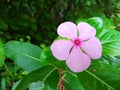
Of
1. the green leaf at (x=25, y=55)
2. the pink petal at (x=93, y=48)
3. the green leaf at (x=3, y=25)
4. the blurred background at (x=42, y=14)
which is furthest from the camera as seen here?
the blurred background at (x=42, y=14)

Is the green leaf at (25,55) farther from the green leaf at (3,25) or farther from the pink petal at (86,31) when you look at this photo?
the green leaf at (3,25)

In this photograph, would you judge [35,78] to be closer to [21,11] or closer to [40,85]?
[40,85]

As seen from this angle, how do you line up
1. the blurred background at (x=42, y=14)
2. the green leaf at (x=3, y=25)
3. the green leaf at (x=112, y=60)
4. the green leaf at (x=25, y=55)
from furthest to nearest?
the blurred background at (x=42, y=14) < the green leaf at (x=3, y=25) < the green leaf at (x=25, y=55) < the green leaf at (x=112, y=60)

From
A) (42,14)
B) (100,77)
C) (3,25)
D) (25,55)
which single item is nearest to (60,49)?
(100,77)

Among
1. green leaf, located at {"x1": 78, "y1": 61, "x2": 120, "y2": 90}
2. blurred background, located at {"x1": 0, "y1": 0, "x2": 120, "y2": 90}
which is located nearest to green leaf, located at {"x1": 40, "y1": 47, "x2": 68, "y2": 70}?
green leaf, located at {"x1": 78, "y1": 61, "x2": 120, "y2": 90}

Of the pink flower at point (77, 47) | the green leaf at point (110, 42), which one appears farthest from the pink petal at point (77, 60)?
the green leaf at point (110, 42)

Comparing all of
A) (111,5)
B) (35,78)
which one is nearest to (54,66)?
(35,78)

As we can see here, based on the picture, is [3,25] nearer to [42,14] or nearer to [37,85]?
[42,14]
